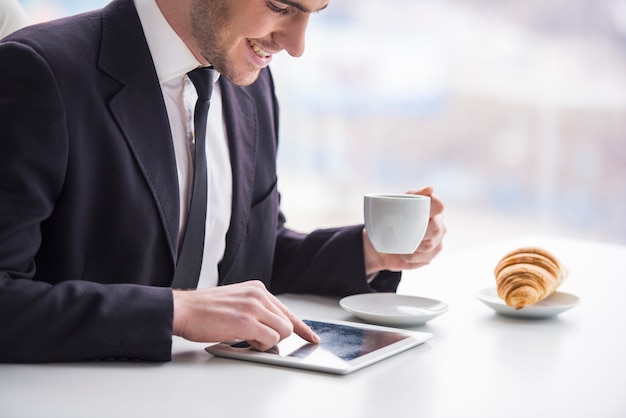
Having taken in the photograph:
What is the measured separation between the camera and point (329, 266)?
5.31ft

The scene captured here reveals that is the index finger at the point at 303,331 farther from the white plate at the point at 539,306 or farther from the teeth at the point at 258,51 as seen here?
the teeth at the point at 258,51

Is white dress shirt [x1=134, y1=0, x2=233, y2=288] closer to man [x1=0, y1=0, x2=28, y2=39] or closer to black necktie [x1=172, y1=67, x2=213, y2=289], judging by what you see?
black necktie [x1=172, y1=67, x2=213, y2=289]

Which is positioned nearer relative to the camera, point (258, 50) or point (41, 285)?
point (41, 285)

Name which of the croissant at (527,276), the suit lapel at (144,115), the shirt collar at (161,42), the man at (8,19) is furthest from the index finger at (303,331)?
the man at (8,19)

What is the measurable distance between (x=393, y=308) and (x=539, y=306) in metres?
0.25

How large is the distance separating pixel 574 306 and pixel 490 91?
6.07 meters

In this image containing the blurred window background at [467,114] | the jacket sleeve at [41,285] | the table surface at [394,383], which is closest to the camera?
the table surface at [394,383]

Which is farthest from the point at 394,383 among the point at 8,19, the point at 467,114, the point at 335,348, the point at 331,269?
the point at 467,114

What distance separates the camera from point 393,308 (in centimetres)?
144

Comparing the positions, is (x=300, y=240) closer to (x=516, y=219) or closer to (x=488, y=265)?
(x=488, y=265)

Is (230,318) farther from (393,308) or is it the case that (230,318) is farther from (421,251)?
(421,251)

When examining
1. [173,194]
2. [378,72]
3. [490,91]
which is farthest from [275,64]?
[173,194]

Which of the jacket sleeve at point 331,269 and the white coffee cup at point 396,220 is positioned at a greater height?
the white coffee cup at point 396,220

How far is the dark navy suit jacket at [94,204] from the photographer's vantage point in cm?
108
